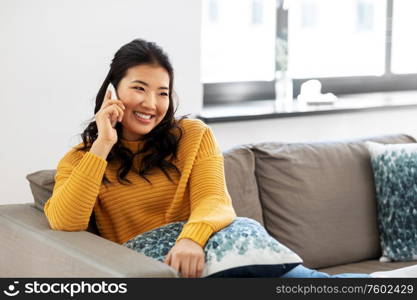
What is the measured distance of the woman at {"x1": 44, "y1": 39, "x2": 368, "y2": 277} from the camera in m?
2.22

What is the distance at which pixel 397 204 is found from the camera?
2.88m

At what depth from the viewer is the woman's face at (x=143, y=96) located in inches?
89.0

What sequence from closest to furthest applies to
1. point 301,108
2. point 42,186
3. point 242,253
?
point 242,253
point 42,186
point 301,108

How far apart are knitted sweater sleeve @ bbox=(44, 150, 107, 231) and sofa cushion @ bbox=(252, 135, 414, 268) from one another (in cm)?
80

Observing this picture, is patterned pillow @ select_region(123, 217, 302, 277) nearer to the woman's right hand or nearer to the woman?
the woman

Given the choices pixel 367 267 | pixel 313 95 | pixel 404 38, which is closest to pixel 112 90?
pixel 367 267

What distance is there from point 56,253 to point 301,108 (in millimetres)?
2007

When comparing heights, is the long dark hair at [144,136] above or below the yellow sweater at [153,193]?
above

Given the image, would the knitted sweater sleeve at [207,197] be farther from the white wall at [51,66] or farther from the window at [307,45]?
the window at [307,45]

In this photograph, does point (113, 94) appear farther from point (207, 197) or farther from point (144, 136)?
point (207, 197)

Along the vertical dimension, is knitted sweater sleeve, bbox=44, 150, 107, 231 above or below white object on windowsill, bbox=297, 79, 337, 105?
below

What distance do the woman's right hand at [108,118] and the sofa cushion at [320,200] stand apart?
722 millimetres

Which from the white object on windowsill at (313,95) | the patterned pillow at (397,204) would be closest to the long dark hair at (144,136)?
the patterned pillow at (397,204)

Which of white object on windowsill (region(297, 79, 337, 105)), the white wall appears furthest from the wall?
white object on windowsill (region(297, 79, 337, 105))
